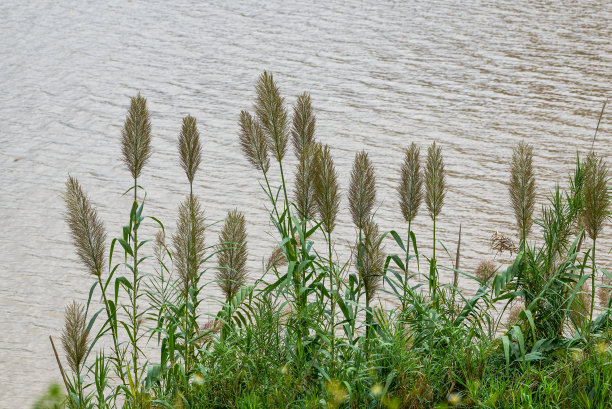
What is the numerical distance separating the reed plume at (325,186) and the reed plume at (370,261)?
250 mm

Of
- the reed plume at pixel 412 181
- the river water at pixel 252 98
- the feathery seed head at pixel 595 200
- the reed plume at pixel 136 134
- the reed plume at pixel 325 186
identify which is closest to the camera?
the reed plume at pixel 325 186

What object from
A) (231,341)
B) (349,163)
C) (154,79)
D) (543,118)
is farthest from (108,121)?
(231,341)

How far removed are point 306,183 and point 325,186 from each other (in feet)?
0.43

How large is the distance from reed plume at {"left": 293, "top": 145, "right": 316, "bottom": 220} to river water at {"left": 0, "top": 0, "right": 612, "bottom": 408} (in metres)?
2.15

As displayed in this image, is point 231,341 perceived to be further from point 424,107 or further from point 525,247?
point 424,107

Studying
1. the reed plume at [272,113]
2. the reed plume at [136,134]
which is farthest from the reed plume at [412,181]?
the reed plume at [136,134]

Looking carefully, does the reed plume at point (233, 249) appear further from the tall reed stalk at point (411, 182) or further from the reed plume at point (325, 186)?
the tall reed stalk at point (411, 182)

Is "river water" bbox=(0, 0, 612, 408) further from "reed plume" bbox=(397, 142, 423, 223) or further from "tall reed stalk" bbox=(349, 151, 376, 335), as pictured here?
"reed plume" bbox=(397, 142, 423, 223)

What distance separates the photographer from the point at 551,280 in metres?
3.45

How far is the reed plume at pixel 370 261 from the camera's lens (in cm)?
348

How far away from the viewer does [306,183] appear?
337 centimetres

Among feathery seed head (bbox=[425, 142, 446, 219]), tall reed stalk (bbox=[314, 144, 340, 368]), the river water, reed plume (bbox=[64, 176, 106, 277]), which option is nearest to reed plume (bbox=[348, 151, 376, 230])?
tall reed stalk (bbox=[314, 144, 340, 368])

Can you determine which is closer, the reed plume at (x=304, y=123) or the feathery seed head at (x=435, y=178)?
the reed plume at (x=304, y=123)

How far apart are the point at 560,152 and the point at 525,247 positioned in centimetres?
442
